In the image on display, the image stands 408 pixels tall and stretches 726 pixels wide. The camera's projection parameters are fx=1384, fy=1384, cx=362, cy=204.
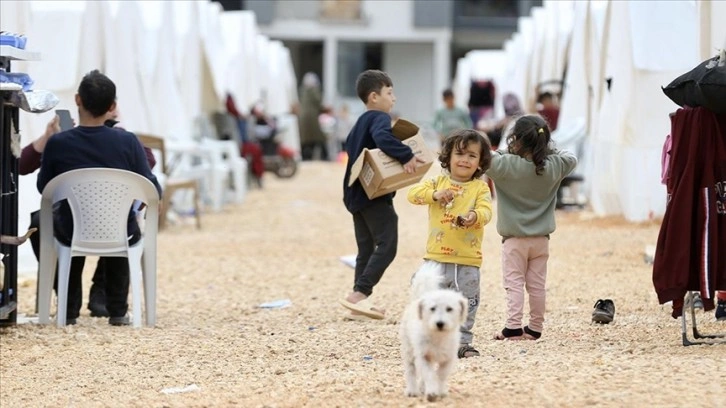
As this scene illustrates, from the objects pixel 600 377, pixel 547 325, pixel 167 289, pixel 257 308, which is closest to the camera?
pixel 600 377

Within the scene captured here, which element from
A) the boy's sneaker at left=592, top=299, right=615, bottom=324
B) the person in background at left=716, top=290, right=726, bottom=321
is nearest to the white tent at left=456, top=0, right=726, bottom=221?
the person in background at left=716, top=290, right=726, bottom=321

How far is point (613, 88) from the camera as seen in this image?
47.8ft

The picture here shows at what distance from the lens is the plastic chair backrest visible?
7582mm

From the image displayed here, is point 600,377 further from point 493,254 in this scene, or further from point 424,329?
point 493,254

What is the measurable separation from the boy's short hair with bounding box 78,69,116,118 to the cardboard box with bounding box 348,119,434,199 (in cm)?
142

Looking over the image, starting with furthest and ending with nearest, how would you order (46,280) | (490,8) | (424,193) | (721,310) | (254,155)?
(490,8) < (254,155) < (46,280) < (721,310) < (424,193)

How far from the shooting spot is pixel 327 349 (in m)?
6.78

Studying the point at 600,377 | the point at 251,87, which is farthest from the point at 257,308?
the point at 251,87

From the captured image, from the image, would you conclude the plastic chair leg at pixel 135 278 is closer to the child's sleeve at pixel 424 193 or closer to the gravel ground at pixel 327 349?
the gravel ground at pixel 327 349

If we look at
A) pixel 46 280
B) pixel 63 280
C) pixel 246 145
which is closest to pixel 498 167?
pixel 63 280

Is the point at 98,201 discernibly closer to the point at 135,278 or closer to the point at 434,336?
the point at 135,278

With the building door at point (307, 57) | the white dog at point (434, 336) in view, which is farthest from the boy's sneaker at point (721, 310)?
the building door at point (307, 57)

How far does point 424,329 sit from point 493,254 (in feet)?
23.3

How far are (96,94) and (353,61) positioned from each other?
44490mm
